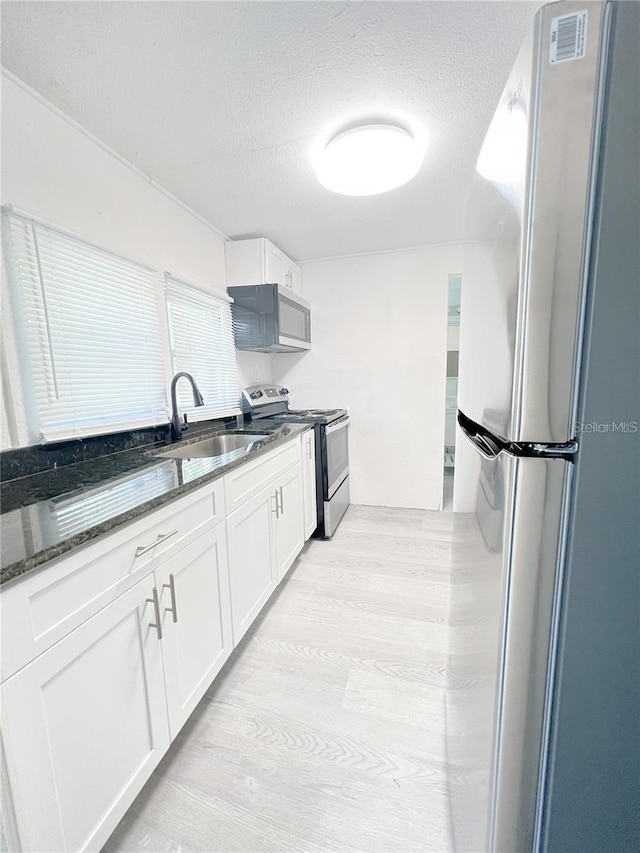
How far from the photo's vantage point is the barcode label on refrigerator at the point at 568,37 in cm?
45

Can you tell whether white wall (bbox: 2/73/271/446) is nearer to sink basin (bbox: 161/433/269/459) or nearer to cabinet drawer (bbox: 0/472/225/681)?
cabinet drawer (bbox: 0/472/225/681)

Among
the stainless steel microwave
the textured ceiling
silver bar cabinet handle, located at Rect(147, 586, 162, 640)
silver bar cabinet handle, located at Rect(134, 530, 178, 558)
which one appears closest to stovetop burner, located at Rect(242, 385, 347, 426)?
the stainless steel microwave

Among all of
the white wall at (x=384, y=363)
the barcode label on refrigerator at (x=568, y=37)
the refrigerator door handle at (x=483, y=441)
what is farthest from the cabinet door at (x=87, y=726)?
the white wall at (x=384, y=363)

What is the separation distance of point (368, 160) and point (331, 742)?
7.84ft

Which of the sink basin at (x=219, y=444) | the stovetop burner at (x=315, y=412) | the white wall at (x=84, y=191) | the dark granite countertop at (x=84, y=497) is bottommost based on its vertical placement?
the sink basin at (x=219, y=444)

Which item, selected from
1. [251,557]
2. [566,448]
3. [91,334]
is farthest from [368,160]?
[251,557]

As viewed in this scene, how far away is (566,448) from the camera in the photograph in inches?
20.7

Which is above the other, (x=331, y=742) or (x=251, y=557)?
(x=251, y=557)

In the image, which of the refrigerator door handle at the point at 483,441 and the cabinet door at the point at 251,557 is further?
the cabinet door at the point at 251,557

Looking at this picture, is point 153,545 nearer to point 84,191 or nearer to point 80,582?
point 80,582

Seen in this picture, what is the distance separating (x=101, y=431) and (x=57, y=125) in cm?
125

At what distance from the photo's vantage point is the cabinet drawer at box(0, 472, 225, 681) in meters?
0.66

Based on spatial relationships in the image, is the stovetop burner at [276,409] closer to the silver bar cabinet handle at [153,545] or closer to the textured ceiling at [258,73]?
the textured ceiling at [258,73]

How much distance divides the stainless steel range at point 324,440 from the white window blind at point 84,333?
106cm
